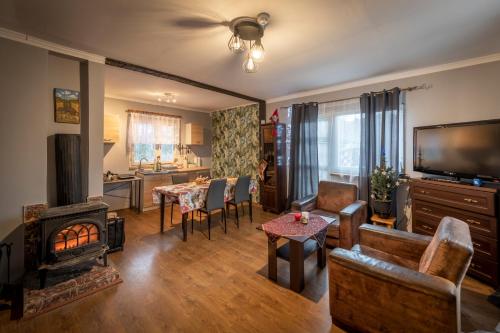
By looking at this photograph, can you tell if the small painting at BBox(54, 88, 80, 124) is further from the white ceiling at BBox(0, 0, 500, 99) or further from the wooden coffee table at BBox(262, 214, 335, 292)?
the wooden coffee table at BBox(262, 214, 335, 292)

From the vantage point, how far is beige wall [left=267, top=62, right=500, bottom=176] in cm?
262

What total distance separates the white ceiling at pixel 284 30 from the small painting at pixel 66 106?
53cm

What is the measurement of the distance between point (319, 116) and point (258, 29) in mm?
2513

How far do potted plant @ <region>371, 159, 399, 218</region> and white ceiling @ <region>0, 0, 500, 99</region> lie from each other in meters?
1.47

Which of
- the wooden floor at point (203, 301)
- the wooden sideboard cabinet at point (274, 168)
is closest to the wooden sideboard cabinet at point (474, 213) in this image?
the wooden floor at point (203, 301)

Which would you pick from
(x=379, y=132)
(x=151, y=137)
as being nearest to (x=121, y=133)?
(x=151, y=137)

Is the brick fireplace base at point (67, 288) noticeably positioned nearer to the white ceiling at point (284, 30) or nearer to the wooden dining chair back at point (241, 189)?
the wooden dining chair back at point (241, 189)

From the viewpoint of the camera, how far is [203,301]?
200 cm

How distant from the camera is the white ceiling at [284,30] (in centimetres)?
174

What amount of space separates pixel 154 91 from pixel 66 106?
1900mm

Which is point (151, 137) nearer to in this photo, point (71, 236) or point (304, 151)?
point (71, 236)

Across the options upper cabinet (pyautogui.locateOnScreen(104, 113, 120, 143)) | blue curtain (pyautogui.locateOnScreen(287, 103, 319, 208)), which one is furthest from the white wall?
blue curtain (pyautogui.locateOnScreen(287, 103, 319, 208))

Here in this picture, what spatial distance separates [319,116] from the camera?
4133 millimetres

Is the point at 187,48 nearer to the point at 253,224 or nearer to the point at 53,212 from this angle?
the point at 53,212
